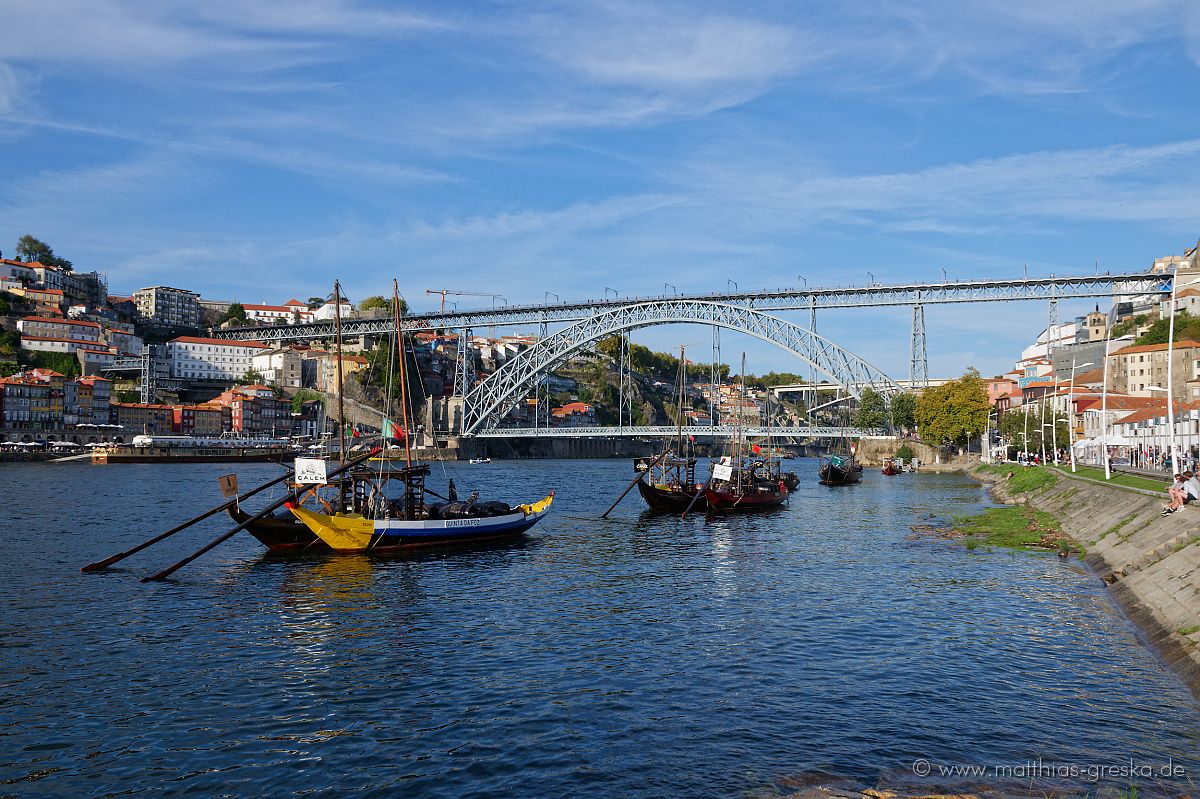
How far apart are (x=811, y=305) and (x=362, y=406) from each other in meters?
66.8

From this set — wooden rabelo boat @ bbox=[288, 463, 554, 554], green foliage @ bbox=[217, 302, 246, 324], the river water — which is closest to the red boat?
wooden rabelo boat @ bbox=[288, 463, 554, 554]

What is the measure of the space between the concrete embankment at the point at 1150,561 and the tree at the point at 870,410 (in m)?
81.5

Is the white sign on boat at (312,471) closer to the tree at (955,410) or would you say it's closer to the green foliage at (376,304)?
the tree at (955,410)

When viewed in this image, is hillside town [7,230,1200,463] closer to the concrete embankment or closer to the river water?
the concrete embankment

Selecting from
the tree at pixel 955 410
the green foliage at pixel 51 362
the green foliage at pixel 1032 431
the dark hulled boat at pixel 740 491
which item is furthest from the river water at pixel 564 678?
the green foliage at pixel 51 362

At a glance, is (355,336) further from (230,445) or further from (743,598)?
(743,598)

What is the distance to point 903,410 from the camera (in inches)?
4333

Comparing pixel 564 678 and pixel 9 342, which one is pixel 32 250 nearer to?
pixel 9 342

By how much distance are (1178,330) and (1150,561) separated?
8572 centimetres

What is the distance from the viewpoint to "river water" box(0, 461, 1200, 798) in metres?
11.1

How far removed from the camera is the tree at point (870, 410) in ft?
379

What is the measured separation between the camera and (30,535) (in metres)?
34.4

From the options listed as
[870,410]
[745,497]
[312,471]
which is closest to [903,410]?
[870,410]

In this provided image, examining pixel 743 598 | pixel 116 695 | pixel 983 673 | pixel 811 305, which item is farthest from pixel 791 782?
pixel 811 305
